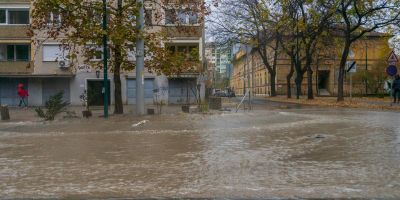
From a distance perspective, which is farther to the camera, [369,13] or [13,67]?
[13,67]

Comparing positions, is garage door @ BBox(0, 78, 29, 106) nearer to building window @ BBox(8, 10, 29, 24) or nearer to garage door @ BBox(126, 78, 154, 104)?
building window @ BBox(8, 10, 29, 24)

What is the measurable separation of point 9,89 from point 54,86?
3945 millimetres

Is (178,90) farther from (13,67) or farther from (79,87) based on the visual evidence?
(13,67)

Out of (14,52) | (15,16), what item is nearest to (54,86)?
(14,52)

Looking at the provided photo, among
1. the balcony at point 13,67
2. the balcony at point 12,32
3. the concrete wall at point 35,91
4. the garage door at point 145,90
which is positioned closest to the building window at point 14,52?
the balcony at point 13,67

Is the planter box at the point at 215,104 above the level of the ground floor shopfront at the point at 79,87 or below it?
below

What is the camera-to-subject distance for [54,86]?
1655 inches

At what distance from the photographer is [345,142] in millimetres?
11648

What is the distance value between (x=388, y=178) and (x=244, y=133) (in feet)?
23.0

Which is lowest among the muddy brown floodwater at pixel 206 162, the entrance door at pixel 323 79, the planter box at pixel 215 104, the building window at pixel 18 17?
the muddy brown floodwater at pixel 206 162

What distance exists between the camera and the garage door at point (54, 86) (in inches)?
1642

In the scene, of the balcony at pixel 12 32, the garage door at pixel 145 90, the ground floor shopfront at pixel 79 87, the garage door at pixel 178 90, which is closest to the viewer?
the balcony at pixel 12 32

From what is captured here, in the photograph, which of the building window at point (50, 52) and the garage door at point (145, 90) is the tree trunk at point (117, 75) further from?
the building window at point (50, 52)

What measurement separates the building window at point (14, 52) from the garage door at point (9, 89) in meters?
1.84
